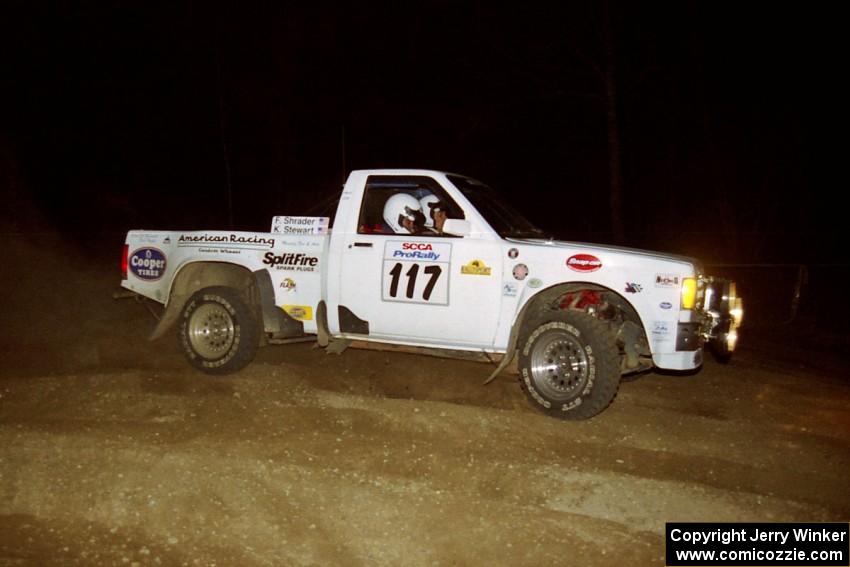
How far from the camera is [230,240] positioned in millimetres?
7316

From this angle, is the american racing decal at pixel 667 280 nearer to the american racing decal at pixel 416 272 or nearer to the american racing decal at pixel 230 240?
the american racing decal at pixel 416 272

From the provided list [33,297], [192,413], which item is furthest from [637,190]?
[192,413]

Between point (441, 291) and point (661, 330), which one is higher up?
point (441, 291)

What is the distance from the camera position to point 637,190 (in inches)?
1191

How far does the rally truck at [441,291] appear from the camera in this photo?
591cm

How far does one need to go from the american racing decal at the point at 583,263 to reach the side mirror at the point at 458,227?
0.91 m

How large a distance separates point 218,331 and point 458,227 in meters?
2.79

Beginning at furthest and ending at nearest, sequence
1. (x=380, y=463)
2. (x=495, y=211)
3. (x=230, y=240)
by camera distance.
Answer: (x=230, y=240) → (x=495, y=211) → (x=380, y=463)

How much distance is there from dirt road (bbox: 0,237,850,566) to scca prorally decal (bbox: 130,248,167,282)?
0.96 meters

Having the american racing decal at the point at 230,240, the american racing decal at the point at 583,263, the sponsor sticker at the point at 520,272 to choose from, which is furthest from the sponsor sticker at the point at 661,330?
the american racing decal at the point at 230,240

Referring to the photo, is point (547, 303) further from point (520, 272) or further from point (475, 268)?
point (475, 268)

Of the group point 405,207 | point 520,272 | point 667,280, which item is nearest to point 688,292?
point 667,280

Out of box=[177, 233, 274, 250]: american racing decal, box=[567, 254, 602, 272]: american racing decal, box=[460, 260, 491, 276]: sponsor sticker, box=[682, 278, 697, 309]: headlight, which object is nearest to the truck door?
box=[460, 260, 491, 276]: sponsor sticker

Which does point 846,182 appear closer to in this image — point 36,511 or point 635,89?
point 635,89
